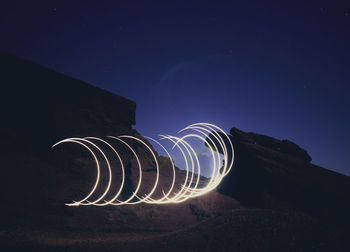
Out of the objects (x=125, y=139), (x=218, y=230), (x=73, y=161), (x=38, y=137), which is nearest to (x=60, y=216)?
(x=73, y=161)

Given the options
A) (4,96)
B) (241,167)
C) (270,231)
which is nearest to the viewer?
(270,231)

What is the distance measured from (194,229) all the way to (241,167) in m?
4.49

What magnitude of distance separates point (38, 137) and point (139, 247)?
15.6 ft

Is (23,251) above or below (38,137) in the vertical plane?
below

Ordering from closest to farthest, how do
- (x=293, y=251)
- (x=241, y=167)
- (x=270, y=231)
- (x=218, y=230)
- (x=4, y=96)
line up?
(x=293, y=251) < (x=270, y=231) < (x=218, y=230) < (x=4, y=96) < (x=241, y=167)

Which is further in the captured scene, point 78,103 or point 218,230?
point 78,103

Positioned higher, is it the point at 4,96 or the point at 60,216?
the point at 4,96

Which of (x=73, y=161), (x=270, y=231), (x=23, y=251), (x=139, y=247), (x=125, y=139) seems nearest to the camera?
(x=23, y=251)

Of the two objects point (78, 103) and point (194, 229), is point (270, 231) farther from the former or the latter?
point (78, 103)

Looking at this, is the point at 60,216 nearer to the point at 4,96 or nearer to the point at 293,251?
the point at 4,96

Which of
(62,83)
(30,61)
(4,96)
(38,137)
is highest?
(30,61)

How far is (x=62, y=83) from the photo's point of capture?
5.92m

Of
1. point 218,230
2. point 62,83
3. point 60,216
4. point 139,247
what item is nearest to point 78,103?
point 62,83

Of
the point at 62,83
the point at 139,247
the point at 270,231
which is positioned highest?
the point at 62,83
